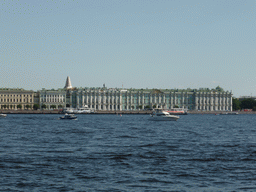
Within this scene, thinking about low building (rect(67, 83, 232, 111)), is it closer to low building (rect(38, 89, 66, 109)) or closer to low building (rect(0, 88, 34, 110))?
low building (rect(38, 89, 66, 109))

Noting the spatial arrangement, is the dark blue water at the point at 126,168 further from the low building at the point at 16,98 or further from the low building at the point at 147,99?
the low building at the point at 16,98

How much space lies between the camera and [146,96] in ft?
592

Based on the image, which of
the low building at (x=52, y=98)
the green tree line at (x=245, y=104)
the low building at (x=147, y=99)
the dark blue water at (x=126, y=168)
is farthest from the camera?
the green tree line at (x=245, y=104)

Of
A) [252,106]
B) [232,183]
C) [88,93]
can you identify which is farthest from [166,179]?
[252,106]

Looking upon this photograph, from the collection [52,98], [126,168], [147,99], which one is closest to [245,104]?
[147,99]

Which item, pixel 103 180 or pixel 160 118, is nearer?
pixel 103 180

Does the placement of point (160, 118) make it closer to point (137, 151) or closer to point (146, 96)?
point (137, 151)

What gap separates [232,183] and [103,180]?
15.3ft

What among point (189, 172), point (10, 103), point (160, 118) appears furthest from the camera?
point (10, 103)

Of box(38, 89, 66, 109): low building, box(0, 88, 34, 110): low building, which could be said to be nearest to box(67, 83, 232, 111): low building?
box(38, 89, 66, 109): low building

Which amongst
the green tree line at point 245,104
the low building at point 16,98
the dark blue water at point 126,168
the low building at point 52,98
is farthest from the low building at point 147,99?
the dark blue water at point 126,168

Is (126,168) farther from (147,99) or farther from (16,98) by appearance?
(16,98)

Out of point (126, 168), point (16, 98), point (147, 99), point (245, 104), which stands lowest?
point (126, 168)

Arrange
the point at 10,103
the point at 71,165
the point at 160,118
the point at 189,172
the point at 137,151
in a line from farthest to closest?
the point at 10,103 < the point at 160,118 < the point at 137,151 < the point at 71,165 < the point at 189,172
